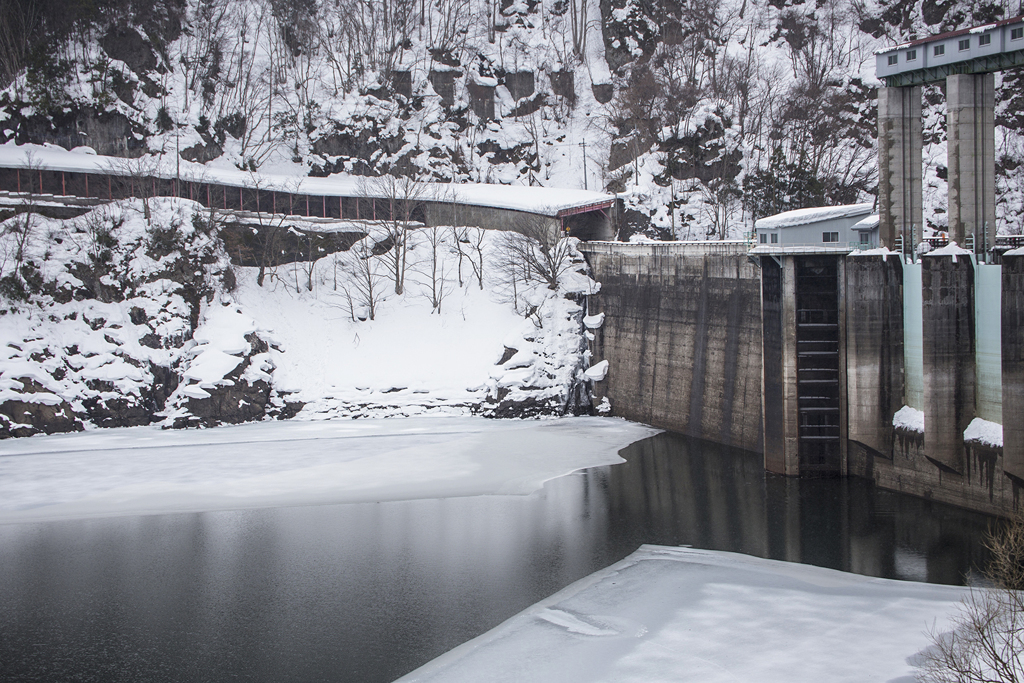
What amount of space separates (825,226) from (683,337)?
7.77 meters

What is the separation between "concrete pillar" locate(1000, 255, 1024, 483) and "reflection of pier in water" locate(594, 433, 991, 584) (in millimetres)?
2198

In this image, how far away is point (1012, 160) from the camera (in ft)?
163

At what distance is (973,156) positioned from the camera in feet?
76.6

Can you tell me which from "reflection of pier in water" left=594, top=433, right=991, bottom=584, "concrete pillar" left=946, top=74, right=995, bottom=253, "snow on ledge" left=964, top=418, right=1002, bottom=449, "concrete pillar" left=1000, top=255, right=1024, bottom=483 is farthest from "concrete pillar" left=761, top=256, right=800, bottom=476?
"concrete pillar" left=1000, top=255, right=1024, bottom=483

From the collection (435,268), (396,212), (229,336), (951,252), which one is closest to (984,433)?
(951,252)

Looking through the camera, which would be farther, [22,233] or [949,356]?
[22,233]

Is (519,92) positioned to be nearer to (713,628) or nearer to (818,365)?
(818,365)

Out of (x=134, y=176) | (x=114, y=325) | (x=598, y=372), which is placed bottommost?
(x=598, y=372)

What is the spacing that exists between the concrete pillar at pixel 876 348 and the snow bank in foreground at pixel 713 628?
7815mm

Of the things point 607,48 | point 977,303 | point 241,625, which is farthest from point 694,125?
point 241,625

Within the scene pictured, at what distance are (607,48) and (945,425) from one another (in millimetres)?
54095

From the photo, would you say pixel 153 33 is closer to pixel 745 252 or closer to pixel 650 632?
pixel 745 252

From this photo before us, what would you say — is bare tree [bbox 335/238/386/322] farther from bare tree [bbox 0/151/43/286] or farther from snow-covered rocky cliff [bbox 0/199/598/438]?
bare tree [bbox 0/151/43/286]

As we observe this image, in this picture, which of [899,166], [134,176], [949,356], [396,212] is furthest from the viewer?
[396,212]
